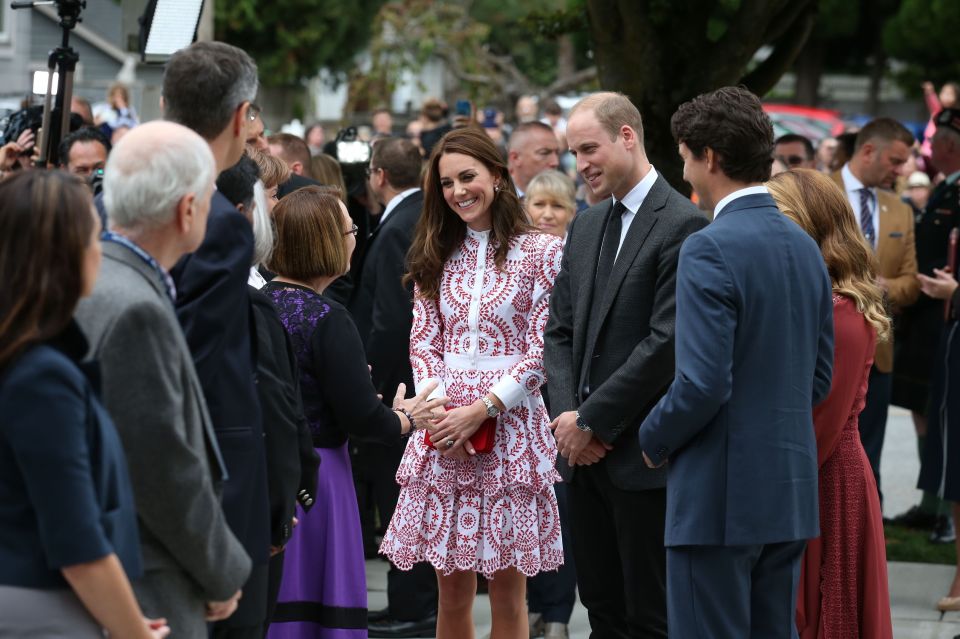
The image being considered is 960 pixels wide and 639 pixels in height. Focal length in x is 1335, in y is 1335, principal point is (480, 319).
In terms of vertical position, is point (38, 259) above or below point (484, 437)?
above

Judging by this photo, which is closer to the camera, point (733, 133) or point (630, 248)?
point (733, 133)

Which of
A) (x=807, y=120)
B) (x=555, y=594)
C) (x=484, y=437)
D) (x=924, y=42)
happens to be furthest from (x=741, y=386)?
(x=924, y=42)

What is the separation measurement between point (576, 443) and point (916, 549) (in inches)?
164

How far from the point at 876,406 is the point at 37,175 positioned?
5.86m

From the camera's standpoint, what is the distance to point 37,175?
8.61 feet

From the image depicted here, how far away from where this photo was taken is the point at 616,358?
15.2 ft

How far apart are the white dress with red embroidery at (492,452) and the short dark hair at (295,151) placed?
2663 millimetres

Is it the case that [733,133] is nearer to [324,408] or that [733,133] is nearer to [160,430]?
[324,408]

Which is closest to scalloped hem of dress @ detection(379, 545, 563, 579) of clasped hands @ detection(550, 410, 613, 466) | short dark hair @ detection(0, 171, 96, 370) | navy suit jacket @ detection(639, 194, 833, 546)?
clasped hands @ detection(550, 410, 613, 466)

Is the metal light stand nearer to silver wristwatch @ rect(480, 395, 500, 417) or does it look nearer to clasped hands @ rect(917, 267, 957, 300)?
silver wristwatch @ rect(480, 395, 500, 417)

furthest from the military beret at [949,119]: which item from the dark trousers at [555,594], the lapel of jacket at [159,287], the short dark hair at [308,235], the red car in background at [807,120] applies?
the red car in background at [807,120]

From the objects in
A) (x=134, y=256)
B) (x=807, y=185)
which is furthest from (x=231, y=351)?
(x=807, y=185)

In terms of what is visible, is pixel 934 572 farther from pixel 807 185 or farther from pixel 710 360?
pixel 710 360

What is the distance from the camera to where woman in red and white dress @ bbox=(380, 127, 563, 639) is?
16.4 ft
